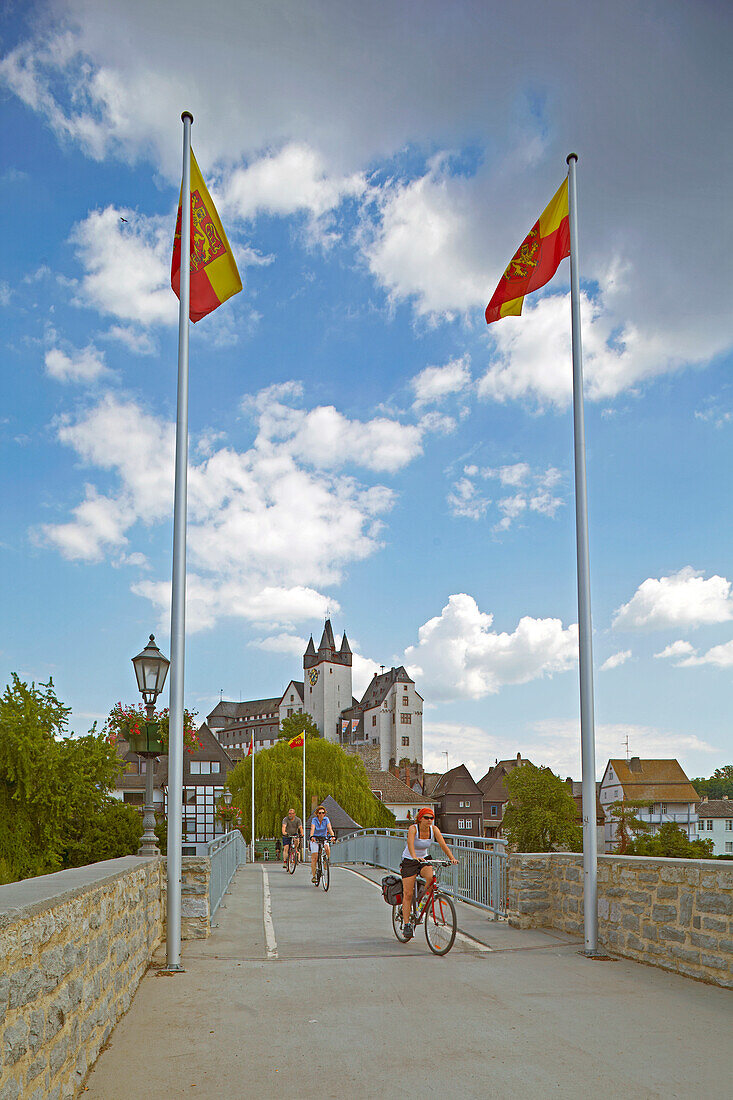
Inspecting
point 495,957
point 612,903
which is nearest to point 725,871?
point 612,903

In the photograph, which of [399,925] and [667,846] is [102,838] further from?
[667,846]

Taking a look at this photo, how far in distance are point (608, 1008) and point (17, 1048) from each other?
200 inches

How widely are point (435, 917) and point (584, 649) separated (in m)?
3.48

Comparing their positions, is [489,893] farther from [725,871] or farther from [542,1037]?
[542,1037]

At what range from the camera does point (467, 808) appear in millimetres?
101812

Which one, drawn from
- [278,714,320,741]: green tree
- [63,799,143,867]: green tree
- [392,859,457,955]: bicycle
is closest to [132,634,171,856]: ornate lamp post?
[392,859,457,955]: bicycle

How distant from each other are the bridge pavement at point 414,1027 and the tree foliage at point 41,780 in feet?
30.0

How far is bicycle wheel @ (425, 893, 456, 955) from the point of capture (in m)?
10.2

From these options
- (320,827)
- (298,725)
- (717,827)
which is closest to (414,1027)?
(320,827)

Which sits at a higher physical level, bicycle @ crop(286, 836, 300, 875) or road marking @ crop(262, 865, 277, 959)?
road marking @ crop(262, 865, 277, 959)

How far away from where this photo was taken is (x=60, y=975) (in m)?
4.79

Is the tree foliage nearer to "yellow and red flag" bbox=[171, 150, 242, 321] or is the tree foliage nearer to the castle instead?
"yellow and red flag" bbox=[171, 150, 242, 321]

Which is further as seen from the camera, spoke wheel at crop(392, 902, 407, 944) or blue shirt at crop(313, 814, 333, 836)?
blue shirt at crop(313, 814, 333, 836)

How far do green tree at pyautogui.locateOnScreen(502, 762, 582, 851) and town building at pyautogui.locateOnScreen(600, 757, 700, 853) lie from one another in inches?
1110
